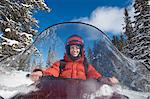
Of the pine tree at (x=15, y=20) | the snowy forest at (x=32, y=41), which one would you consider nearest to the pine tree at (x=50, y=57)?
the snowy forest at (x=32, y=41)

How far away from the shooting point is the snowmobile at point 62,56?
2447 mm

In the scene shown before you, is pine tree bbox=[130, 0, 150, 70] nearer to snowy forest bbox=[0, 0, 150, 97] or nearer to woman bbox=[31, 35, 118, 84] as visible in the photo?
Answer: snowy forest bbox=[0, 0, 150, 97]

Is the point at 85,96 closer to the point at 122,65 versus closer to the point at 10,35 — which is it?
the point at 122,65

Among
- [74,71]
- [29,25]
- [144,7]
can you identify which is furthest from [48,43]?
[144,7]

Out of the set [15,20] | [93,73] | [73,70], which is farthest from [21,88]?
[15,20]

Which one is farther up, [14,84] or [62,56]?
[62,56]

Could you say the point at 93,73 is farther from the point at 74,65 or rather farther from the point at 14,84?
the point at 14,84

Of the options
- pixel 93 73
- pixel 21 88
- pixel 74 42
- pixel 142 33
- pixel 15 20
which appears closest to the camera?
pixel 21 88

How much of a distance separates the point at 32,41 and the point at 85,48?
670 mm

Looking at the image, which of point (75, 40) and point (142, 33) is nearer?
point (75, 40)

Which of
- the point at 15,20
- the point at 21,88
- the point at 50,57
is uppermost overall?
the point at 15,20

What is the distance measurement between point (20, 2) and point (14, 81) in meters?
12.0

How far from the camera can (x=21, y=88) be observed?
2.58 metres

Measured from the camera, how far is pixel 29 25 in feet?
50.0
